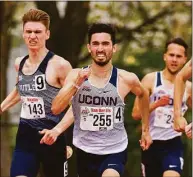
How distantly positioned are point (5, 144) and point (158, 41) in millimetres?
4045

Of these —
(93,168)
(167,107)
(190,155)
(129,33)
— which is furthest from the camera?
(129,33)

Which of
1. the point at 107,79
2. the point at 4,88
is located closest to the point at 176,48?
the point at 107,79

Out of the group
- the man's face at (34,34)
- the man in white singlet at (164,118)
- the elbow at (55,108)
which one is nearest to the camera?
the elbow at (55,108)

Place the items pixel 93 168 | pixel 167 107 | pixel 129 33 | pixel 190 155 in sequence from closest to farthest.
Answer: pixel 93 168, pixel 167 107, pixel 190 155, pixel 129 33

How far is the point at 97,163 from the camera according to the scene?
7.68m

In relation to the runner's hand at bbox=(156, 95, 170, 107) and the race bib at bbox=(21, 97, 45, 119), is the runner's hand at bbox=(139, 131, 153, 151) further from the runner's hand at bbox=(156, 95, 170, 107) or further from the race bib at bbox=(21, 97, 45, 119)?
the race bib at bbox=(21, 97, 45, 119)

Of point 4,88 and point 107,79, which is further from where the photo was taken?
point 4,88

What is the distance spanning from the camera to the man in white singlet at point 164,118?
Answer: 9539 mm

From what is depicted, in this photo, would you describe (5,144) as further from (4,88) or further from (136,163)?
(136,163)

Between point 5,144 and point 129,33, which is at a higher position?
point 129,33

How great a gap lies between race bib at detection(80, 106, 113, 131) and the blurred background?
656cm

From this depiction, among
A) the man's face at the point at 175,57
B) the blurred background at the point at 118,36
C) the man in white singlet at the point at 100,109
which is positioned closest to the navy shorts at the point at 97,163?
the man in white singlet at the point at 100,109

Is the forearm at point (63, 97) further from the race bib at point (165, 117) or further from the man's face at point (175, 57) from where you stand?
the man's face at point (175, 57)

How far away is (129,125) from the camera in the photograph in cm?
1497
